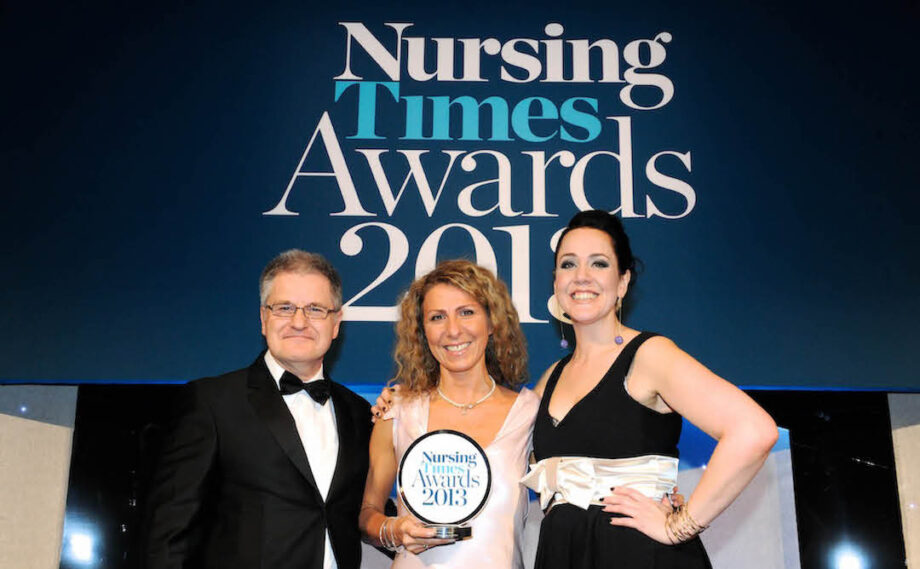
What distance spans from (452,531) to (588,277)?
88 centimetres

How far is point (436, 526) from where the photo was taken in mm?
2303

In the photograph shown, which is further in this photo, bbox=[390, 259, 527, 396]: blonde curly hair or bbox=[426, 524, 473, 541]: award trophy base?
bbox=[390, 259, 527, 396]: blonde curly hair

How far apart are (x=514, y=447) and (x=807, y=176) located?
76.7 inches

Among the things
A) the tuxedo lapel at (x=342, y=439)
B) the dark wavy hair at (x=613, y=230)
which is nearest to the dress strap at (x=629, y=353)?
the dark wavy hair at (x=613, y=230)

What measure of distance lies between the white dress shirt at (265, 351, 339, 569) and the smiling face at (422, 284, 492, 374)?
1.40ft

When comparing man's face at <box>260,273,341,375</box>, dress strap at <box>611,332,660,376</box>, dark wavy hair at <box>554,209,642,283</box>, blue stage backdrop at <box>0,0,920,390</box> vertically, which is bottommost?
dress strap at <box>611,332,660,376</box>

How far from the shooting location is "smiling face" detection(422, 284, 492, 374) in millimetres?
2768

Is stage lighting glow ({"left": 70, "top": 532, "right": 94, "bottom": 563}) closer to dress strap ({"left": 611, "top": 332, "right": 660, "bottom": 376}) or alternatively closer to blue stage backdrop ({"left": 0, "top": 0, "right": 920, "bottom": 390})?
blue stage backdrop ({"left": 0, "top": 0, "right": 920, "bottom": 390})

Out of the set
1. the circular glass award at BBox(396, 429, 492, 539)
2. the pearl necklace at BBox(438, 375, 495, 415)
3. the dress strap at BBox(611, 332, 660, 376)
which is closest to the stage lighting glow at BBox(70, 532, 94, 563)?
the pearl necklace at BBox(438, 375, 495, 415)

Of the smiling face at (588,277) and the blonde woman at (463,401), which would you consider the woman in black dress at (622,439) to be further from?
the blonde woman at (463,401)

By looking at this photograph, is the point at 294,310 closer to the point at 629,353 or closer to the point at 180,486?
the point at 180,486

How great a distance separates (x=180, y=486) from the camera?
235 cm

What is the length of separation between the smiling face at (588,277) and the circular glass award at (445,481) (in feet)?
1.85

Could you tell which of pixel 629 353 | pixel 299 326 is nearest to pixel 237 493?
pixel 299 326
